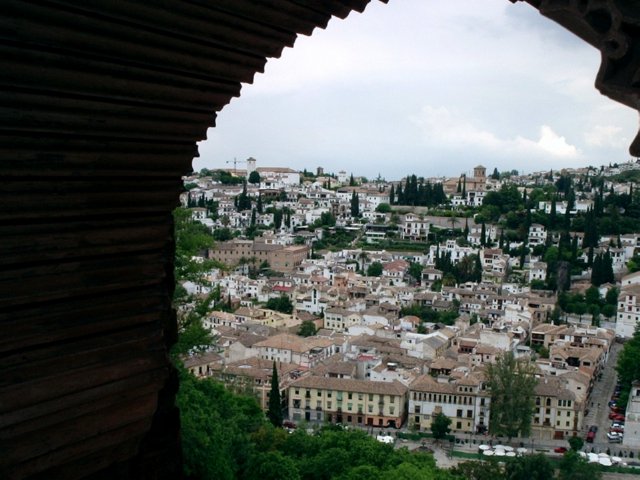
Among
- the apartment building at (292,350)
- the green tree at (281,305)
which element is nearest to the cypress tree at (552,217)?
the green tree at (281,305)

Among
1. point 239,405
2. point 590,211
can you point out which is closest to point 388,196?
point 590,211

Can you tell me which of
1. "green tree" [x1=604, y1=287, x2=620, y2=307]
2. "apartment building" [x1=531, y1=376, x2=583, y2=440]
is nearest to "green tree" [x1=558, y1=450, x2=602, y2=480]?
"apartment building" [x1=531, y1=376, x2=583, y2=440]

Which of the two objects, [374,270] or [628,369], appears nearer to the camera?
[628,369]

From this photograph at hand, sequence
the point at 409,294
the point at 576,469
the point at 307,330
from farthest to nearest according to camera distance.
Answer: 1. the point at 409,294
2. the point at 307,330
3. the point at 576,469

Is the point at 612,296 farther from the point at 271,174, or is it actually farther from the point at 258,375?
the point at 271,174

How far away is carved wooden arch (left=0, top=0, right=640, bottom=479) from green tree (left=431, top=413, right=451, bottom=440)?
673 inches

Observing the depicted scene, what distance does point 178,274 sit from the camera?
22.9 feet

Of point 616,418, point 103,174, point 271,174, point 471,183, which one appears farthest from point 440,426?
point 271,174

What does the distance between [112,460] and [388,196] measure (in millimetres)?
48264

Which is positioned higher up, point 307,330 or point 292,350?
point 292,350

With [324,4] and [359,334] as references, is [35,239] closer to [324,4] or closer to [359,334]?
[324,4]

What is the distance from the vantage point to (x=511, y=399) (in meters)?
18.3

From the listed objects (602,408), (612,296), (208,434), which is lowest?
(602,408)

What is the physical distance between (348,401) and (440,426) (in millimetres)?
2577
